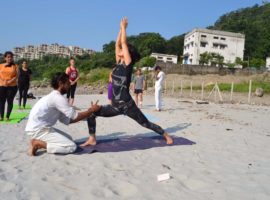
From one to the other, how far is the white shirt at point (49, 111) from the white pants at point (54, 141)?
0.26 ft

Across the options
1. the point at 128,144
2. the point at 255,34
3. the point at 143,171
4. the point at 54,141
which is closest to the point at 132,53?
the point at 128,144

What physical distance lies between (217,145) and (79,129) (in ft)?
9.63

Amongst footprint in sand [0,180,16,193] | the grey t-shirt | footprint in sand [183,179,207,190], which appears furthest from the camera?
the grey t-shirt

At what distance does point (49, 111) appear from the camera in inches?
177

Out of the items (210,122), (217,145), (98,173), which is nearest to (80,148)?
(98,173)

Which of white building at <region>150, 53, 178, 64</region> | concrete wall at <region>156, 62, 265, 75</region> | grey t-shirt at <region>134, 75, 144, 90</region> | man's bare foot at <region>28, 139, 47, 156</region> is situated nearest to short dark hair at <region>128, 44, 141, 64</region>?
man's bare foot at <region>28, 139, 47, 156</region>

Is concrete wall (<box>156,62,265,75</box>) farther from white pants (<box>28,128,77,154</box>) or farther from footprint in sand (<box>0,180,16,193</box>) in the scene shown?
footprint in sand (<box>0,180,16,193</box>)

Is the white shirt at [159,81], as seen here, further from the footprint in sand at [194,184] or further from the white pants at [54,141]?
the footprint in sand at [194,184]

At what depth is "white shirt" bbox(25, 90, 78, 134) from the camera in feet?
14.3

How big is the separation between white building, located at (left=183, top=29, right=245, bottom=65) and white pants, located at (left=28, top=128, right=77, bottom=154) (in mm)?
63095

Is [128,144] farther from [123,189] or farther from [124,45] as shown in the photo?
[123,189]

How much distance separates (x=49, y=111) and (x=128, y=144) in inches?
60.7

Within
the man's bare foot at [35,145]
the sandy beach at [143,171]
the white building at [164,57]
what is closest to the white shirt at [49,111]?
the man's bare foot at [35,145]

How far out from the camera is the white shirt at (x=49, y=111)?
4355mm
